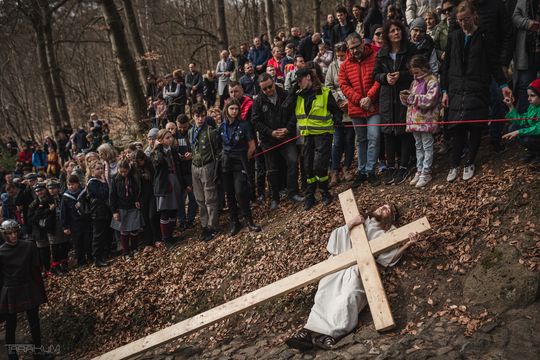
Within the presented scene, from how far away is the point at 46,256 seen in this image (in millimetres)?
9836

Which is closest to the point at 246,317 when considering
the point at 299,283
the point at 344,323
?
the point at 299,283

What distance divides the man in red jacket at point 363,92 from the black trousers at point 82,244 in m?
6.39

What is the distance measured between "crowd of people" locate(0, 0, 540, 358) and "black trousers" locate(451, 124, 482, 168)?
2 cm

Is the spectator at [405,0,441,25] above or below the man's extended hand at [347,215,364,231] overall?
above

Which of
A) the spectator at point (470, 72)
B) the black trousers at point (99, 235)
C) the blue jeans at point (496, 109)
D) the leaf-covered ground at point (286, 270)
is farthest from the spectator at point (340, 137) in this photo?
the black trousers at point (99, 235)

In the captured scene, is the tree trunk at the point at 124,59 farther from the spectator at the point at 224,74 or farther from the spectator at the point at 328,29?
the spectator at the point at 328,29

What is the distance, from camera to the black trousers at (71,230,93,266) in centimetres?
937

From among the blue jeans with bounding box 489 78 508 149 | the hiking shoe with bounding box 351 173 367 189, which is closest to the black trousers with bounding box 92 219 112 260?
the hiking shoe with bounding box 351 173 367 189

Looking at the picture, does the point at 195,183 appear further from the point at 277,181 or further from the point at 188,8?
the point at 188,8

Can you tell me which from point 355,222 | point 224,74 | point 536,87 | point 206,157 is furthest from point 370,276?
point 224,74

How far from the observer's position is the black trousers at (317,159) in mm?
7066

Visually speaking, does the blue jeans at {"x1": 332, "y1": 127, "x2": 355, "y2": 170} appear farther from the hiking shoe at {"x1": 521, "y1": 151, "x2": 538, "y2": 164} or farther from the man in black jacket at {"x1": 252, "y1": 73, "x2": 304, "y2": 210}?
the hiking shoe at {"x1": 521, "y1": 151, "x2": 538, "y2": 164}

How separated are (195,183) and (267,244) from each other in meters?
2.02

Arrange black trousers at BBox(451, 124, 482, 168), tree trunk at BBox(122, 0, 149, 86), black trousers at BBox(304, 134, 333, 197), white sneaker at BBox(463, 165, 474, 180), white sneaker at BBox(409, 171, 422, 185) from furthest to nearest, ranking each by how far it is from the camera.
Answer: tree trunk at BBox(122, 0, 149, 86) → black trousers at BBox(304, 134, 333, 197) → white sneaker at BBox(409, 171, 422, 185) → white sneaker at BBox(463, 165, 474, 180) → black trousers at BBox(451, 124, 482, 168)
